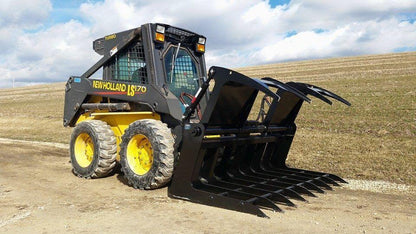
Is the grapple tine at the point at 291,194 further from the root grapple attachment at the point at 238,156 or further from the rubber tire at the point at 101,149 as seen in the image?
the rubber tire at the point at 101,149

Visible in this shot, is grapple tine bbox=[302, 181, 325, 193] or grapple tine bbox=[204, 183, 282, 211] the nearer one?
grapple tine bbox=[204, 183, 282, 211]

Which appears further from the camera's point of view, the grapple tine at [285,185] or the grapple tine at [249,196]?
the grapple tine at [285,185]

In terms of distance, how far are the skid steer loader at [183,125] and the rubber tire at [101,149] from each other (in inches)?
0.7

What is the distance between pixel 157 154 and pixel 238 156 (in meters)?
1.43

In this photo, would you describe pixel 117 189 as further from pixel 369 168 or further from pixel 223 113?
pixel 369 168

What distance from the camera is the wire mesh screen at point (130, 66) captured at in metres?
6.50

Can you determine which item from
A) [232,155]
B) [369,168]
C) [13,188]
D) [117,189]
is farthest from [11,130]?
[369,168]

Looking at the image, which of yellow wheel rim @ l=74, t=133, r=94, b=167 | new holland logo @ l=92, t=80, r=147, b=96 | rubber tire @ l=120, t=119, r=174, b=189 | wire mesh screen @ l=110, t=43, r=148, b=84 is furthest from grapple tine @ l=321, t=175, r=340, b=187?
yellow wheel rim @ l=74, t=133, r=94, b=167

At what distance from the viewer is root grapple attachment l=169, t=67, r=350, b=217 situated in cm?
489

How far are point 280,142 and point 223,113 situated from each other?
1842 millimetres

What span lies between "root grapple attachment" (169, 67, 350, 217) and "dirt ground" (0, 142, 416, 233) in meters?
0.19

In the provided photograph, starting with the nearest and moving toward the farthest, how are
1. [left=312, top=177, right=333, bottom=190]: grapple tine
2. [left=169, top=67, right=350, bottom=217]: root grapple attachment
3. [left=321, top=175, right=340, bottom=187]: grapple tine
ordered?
Answer: [left=169, top=67, right=350, bottom=217]: root grapple attachment → [left=312, top=177, right=333, bottom=190]: grapple tine → [left=321, top=175, right=340, bottom=187]: grapple tine

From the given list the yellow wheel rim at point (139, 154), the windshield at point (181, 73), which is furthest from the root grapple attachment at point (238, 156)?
the windshield at point (181, 73)

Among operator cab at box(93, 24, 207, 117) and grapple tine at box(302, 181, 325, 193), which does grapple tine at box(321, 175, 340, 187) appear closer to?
grapple tine at box(302, 181, 325, 193)
